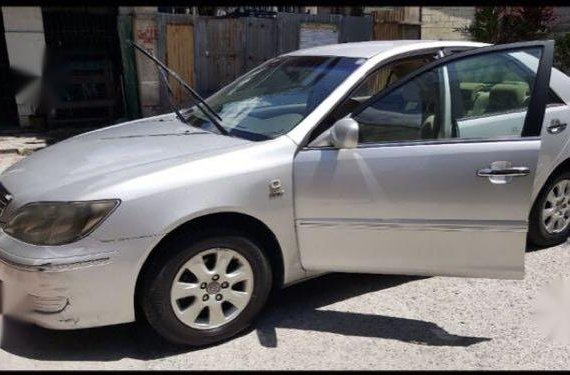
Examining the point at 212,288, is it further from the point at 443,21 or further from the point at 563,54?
the point at 443,21

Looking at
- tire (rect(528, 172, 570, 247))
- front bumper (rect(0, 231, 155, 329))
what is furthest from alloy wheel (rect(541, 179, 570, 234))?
front bumper (rect(0, 231, 155, 329))

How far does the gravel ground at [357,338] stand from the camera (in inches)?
111

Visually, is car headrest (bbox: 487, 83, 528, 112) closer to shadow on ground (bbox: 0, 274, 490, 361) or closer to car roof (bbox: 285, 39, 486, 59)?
car roof (bbox: 285, 39, 486, 59)

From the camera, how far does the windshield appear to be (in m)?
3.24

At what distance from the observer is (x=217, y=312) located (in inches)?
116

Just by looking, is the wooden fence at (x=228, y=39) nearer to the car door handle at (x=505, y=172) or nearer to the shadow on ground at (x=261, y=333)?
the shadow on ground at (x=261, y=333)

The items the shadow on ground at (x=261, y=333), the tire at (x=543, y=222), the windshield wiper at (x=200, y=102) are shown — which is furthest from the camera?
the tire at (x=543, y=222)

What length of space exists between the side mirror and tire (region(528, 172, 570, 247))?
6.54ft

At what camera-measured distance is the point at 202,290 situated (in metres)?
2.88

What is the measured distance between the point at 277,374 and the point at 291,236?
746mm

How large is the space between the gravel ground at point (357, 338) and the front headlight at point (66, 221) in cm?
69

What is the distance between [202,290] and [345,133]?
1149 millimetres

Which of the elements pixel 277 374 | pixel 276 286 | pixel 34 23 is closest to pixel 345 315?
pixel 276 286

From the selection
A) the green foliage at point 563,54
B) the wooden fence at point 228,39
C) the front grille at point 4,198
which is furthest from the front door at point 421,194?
the green foliage at point 563,54
